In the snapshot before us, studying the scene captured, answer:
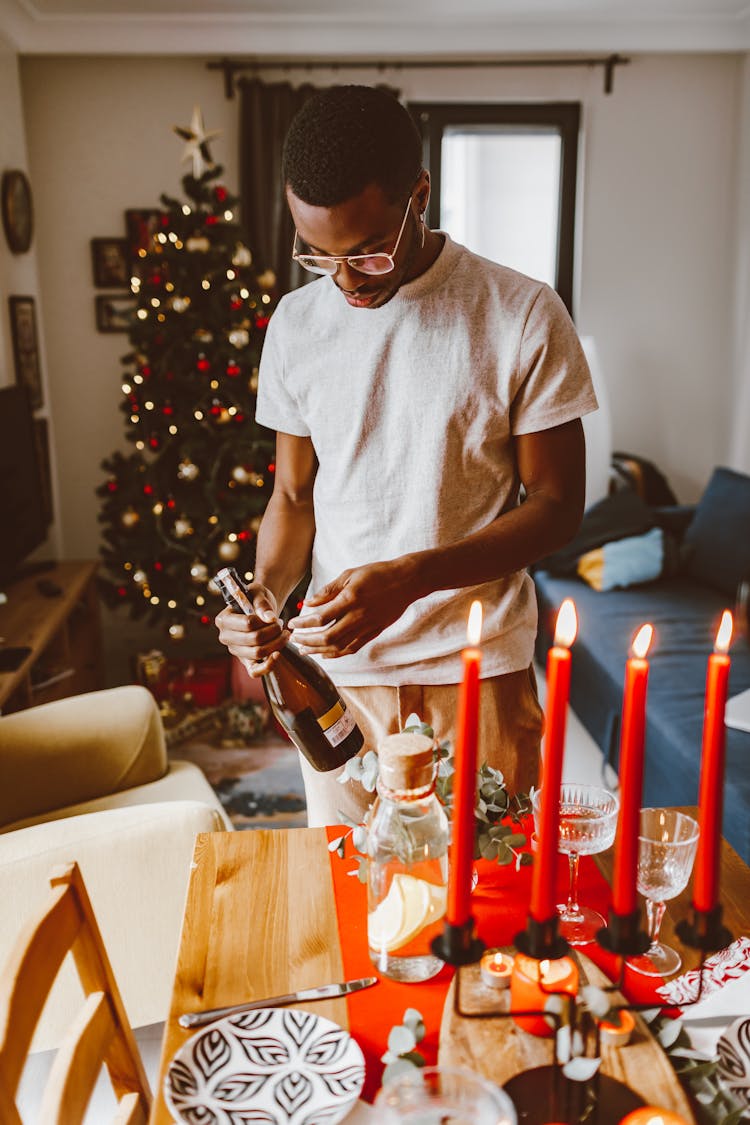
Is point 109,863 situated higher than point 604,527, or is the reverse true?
point 604,527

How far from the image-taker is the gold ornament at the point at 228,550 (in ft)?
11.3

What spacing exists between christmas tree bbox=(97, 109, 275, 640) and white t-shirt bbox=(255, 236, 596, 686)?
6.80ft

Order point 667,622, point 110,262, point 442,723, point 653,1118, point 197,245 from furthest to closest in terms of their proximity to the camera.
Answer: point 110,262
point 197,245
point 667,622
point 442,723
point 653,1118

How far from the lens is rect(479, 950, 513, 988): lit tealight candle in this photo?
2.76 feet

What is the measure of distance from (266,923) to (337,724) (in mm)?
279

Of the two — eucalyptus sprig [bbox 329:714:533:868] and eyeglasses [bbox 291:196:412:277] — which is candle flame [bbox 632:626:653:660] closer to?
eucalyptus sprig [bbox 329:714:533:868]

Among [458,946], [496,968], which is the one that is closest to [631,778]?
[458,946]

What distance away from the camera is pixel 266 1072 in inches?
31.1

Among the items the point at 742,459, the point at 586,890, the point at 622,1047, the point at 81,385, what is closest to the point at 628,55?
the point at 742,459

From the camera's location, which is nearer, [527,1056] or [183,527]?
[527,1056]

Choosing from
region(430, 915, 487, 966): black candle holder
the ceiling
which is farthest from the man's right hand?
the ceiling

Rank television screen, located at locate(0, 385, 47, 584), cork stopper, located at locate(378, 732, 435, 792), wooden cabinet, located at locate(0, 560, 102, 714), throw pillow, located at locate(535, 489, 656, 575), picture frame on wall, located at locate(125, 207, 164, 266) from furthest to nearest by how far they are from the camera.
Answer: picture frame on wall, located at locate(125, 207, 164, 266), throw pillow, located at locate(535, 489, 656, 575), television screen, located at locate(0, 385, 47, 584), wooden cabinet, located at locate(0, 560, 102, 714), cork stopper, located at locate(378, 732, 435, 792)

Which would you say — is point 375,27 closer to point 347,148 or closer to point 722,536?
point 722,536

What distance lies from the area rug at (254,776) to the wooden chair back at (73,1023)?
5.76ft
